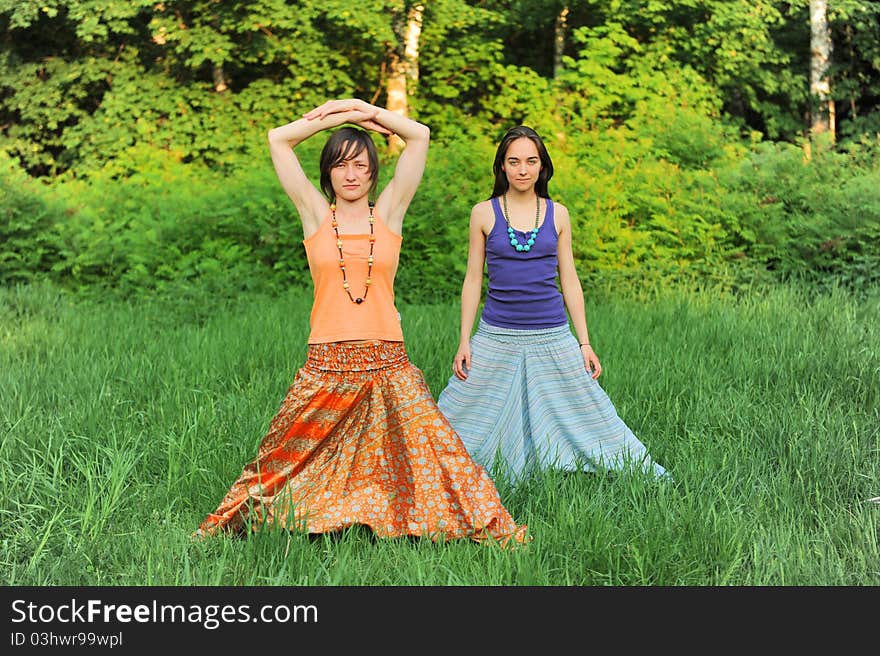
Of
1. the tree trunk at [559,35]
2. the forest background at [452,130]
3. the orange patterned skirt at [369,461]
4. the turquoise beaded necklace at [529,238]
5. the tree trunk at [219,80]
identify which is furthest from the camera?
the tree trunk at [219,80]

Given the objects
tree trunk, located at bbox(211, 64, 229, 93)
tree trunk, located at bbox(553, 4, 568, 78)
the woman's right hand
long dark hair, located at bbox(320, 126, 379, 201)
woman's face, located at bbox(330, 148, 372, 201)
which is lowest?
the woman's right hand

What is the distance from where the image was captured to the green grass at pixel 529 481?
283cm

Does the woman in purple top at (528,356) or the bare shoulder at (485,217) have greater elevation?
the bare shoulder at (485,217)

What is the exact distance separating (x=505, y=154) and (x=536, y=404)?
114 centimetres

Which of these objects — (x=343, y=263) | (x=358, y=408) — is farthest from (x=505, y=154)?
(x=358, y=408)

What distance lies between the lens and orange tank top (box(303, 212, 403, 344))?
3029 mm

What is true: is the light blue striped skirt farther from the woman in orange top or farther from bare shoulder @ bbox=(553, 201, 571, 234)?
the woman in orange top

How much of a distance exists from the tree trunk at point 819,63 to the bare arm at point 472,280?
11353mm

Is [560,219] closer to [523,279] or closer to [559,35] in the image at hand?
[523,279]

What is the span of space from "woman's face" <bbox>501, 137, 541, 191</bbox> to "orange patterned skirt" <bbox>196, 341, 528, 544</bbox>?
995mm

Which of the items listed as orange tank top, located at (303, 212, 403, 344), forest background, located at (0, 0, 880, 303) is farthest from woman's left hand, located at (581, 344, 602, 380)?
forest background, located at (0, 0, 880, 303)

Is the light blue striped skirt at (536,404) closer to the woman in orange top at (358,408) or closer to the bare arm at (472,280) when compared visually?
the bare arm at (472,280)

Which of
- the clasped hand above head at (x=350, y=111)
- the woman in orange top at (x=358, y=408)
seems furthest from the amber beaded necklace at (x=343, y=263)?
the clasped hand above head at (x=350, y=111)

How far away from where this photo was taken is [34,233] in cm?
961
